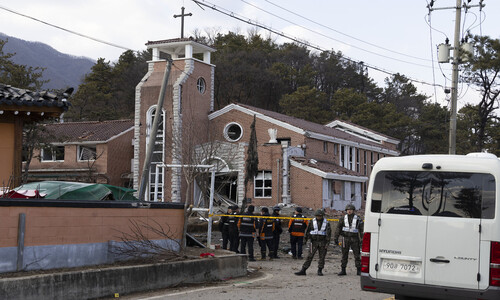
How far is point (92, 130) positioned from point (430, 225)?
42.0m

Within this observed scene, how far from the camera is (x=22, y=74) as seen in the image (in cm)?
3491

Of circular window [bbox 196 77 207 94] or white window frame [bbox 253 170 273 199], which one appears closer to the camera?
white window frame [bbox 253 170 273 199]

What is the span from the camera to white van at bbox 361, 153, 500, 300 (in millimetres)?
9703

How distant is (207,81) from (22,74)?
1396cm

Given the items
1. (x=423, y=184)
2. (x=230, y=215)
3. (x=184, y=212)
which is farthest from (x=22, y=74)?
(x=423, y=184)

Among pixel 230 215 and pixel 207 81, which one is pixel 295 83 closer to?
pixel 207 81

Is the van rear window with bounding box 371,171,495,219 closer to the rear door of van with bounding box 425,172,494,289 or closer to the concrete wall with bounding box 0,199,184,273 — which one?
the rear door of van with bounding box 425,172,494,289

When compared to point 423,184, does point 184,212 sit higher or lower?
lower

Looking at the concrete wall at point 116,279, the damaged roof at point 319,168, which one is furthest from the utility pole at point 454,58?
the damaged roof at point 319,168

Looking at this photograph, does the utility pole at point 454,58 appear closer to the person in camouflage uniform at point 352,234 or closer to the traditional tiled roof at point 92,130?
the person in camouflage uniform at point 352,234

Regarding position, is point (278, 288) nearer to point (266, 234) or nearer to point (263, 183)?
point (266, 234)

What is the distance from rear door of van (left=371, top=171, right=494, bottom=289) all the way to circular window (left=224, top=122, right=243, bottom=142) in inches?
1311

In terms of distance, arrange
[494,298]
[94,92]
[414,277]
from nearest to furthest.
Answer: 1. [494,298]
2. [414,277]
3. [94,92]

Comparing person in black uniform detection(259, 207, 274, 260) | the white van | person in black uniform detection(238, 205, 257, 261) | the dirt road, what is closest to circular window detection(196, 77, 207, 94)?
person in black uniform detection(259, 207, 274, 260)
